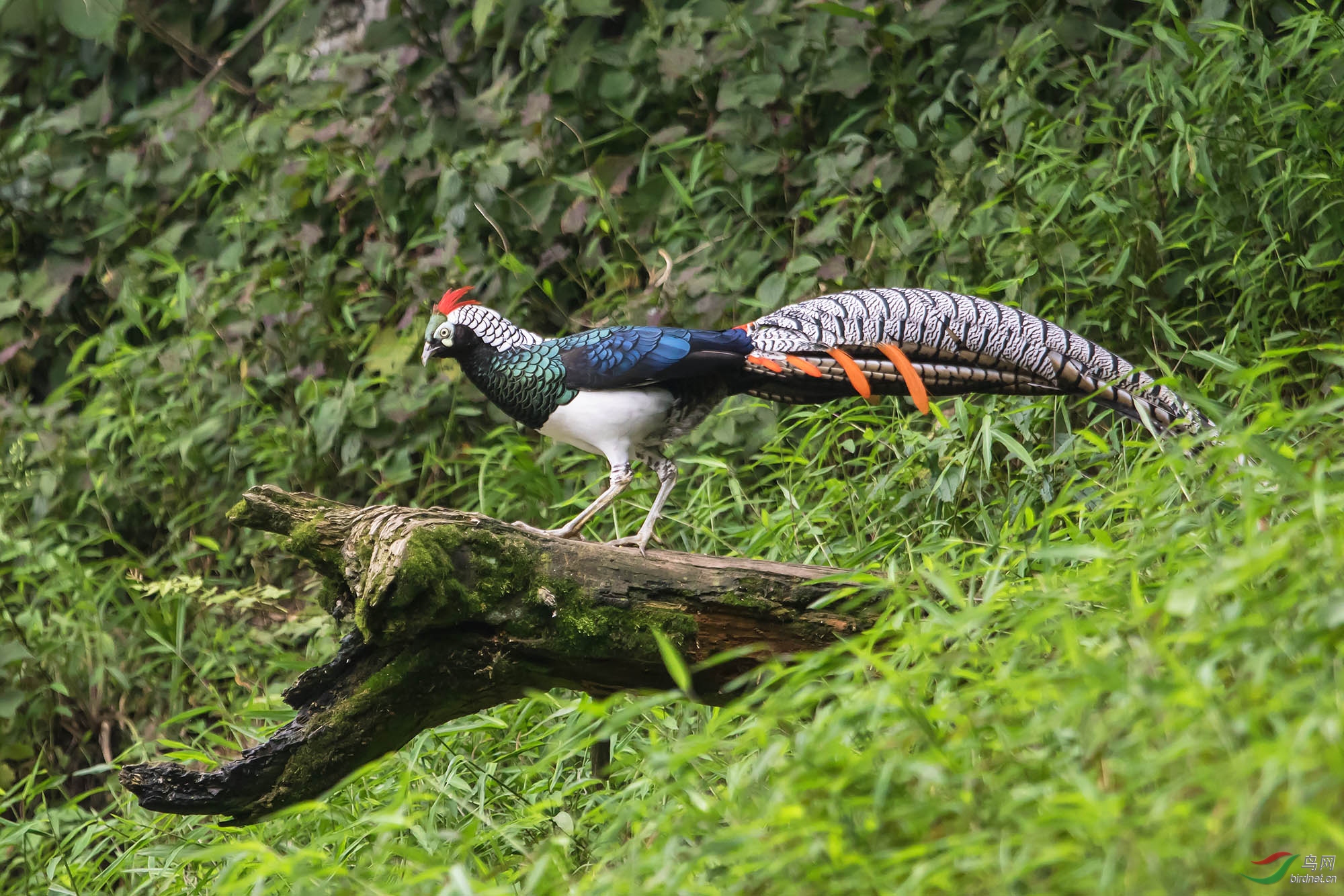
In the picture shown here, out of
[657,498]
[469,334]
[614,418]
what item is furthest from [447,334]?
[657,498]

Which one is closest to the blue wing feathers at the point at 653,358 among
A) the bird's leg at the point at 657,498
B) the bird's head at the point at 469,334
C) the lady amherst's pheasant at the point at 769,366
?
the lady amherst's pheasant at the point at 769,366

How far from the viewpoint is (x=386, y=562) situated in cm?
254

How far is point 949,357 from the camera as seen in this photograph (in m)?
3.08

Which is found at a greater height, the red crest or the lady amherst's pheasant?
the red crest

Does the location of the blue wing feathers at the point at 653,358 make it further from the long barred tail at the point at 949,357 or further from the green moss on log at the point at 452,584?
the green moss on log at the point at 452,584

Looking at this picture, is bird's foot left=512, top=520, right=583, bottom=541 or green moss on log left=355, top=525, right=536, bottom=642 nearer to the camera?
green moss on log left=355, top=525, right=536, bottom=642

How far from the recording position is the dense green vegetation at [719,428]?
1.94 meters

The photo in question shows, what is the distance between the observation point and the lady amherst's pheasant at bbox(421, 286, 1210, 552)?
3076mm

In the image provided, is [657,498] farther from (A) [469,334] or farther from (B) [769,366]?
(A) [469,334]

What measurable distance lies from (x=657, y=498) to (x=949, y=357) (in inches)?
35.4

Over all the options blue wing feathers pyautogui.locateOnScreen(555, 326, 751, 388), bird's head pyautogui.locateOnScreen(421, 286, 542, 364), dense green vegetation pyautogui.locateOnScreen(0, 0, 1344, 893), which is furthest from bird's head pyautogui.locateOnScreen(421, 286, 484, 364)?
dense green vegetation pyautogui.locateOnScreen(0, 0, 1344, 893)

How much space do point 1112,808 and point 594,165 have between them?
401cm

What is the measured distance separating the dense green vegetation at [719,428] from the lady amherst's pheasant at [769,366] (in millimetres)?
337

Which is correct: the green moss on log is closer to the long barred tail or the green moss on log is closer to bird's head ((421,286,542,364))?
bird's head ((421,286,542,364))
